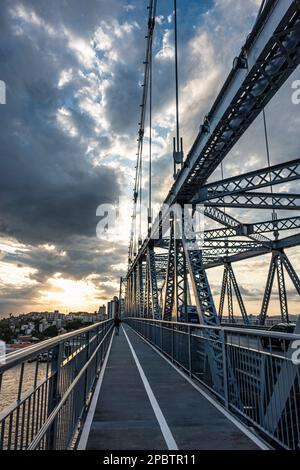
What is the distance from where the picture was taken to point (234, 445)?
13.3 feet

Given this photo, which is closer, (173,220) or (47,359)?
(47,359)

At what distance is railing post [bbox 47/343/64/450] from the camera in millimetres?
2928

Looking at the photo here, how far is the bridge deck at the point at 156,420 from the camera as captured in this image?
410 cm

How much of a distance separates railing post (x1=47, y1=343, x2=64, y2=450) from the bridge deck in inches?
50.2

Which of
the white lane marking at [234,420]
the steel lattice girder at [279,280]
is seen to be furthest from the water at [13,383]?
the steel lattice girder at [279,280]

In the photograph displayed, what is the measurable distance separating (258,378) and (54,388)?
10.1ft

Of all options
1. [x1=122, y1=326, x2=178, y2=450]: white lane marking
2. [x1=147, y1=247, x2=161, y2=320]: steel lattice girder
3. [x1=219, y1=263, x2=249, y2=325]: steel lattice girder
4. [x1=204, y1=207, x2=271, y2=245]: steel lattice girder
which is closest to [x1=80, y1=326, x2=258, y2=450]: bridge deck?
[x1=122, y1=326, x2=178, y2=450]: white lane marking

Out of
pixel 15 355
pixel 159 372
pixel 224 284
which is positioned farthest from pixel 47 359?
pixel 224 284

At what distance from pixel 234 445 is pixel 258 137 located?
18017 millimetres

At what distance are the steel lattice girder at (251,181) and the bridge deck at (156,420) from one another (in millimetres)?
6923

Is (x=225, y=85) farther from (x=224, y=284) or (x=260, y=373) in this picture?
(x=224, y=284)

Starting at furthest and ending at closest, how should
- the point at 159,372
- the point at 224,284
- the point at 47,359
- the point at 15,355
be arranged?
the point at 224,284, the point at 159,372, the point at 47,359, the point at 15,355

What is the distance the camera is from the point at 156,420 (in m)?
5.02

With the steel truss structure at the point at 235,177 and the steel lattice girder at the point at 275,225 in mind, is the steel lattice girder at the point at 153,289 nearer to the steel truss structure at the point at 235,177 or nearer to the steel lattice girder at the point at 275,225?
the steel truss structure at the point at 235,177
